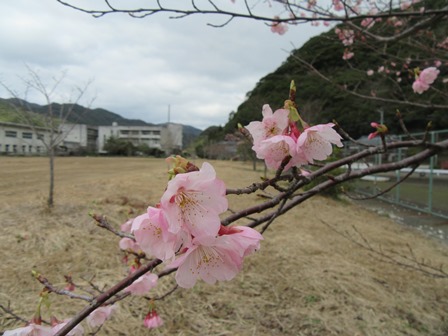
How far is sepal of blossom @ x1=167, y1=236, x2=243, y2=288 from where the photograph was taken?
0.56m

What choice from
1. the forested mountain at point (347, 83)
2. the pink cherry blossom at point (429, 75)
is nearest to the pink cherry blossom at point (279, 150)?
the forested mountain at point (347, 83)

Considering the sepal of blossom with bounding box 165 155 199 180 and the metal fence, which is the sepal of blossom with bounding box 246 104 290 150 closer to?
the sepal of blossom with bounding box 165 155 199 180

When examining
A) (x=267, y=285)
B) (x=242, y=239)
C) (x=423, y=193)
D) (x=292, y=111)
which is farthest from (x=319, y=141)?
(x=423, y=193)

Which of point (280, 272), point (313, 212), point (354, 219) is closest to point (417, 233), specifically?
point (354, 219)

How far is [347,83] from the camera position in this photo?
23.0ft

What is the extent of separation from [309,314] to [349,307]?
422 millimetres

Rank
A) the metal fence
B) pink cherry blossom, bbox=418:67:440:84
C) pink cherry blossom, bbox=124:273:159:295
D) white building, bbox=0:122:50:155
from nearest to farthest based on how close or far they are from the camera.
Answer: pink cherry blossom, bbox=124:273:159:295, pink cherry blossom, bbox=418:67:440:84, white building, bbox=0:122:50:155, the metal fence

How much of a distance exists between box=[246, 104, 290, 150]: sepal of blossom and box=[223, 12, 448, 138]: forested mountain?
1.75 feet

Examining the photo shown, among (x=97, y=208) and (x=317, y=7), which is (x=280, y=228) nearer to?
(x=97, y=208)

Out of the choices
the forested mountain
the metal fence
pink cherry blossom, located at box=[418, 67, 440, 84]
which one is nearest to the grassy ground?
the metal fence

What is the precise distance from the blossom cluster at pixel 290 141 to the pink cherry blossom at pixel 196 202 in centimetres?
21

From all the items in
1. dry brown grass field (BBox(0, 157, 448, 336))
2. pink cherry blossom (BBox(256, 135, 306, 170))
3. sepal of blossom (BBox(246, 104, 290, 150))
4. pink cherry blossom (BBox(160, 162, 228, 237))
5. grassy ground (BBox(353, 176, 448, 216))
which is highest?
sepal of blossom (BBox(246, 104, 290, 150))

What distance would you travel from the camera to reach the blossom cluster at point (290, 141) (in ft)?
2.22

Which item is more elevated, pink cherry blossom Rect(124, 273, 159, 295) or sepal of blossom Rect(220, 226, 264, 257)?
sepal of blossom Rect(220, 226, 264, 257)
